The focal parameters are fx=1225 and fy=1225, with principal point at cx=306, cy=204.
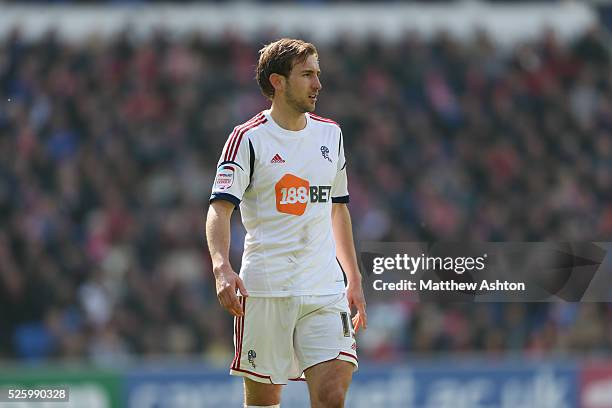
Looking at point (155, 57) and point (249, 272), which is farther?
point (155, 57)

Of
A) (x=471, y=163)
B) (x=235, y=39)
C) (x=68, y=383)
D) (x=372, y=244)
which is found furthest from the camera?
(x=235, y=39)

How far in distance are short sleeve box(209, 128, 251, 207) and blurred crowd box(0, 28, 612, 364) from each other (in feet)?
26.2

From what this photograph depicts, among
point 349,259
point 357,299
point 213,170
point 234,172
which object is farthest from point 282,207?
point 213,170

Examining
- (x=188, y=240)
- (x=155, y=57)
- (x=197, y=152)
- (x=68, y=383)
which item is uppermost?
(x=155, y=57)

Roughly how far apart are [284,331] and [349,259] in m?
0.61

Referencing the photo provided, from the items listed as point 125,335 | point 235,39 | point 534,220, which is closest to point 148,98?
point 235,39

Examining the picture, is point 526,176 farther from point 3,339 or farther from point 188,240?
point 3,339

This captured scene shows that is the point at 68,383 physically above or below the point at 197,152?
below

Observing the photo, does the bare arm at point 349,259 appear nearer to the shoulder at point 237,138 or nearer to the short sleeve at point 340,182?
the short sleeve at point 340,182

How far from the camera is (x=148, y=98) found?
16969mm

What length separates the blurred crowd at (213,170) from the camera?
1386cm

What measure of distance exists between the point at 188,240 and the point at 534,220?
4436 mm

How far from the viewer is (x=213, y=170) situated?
15.8 m

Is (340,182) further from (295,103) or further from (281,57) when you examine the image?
(281,57)
